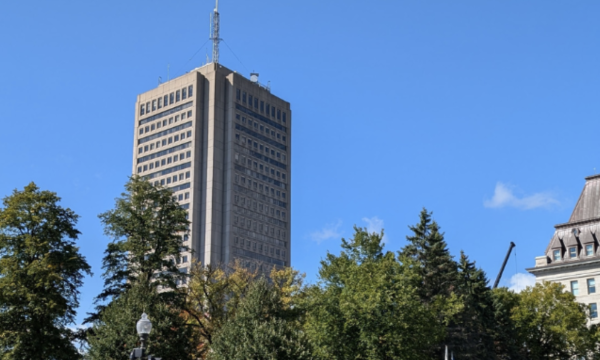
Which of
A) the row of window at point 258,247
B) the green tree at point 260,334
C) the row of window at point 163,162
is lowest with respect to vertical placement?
the green tree at point 260,334

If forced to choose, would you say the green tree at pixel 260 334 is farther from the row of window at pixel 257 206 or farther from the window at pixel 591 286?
the row of window at pixel 257 206

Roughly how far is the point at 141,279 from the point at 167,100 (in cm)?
14193

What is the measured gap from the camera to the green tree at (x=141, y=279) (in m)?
50.4

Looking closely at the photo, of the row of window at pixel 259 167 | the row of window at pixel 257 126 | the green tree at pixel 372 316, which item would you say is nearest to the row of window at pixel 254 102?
the row of window at pixel 257 126

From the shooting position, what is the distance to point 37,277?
171 feet

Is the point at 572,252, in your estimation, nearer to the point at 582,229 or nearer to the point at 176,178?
the point at 582,229

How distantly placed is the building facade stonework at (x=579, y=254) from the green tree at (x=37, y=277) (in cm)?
7092

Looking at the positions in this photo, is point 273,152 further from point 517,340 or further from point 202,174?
point 517,340

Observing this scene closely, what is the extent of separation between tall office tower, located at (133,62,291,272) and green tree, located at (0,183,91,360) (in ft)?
386

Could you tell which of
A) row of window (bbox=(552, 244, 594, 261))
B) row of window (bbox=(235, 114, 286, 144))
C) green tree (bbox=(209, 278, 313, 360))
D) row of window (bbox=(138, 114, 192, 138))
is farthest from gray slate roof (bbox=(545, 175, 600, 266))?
row of window (bbox=(138, 114, 192, 138))

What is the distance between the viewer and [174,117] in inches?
7446

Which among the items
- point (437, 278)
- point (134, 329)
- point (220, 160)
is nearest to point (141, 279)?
point (134, 329)

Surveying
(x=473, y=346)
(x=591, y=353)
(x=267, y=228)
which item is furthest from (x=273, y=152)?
(x=473, y=346)

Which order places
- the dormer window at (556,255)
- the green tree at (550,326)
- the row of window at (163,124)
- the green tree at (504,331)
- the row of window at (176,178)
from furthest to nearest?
the row of window at (163,124) < the row of window at (176,178) < the dormer window at (556,255) < the green tree at (550,326) < the green tree at (504,331)
